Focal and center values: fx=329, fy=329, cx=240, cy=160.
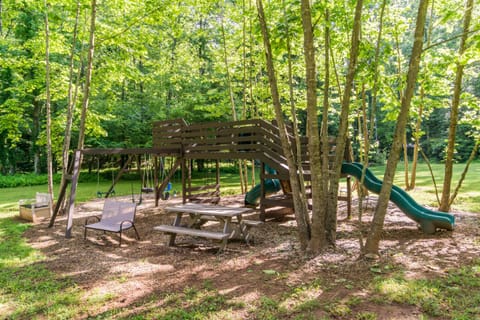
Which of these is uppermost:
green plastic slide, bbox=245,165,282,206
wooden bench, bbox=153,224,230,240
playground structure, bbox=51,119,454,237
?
playground structure, bbox=51,119,454,237

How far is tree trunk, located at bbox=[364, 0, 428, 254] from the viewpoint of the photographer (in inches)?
164

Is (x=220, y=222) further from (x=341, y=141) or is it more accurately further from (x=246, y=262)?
(x=341, y=141)

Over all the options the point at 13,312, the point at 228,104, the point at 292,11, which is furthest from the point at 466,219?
the point at 228,104

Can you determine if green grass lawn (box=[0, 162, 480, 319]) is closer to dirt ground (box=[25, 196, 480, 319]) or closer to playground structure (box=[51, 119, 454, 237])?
dirt ground (box=[25, 196, 480, 319])

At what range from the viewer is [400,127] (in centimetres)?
436

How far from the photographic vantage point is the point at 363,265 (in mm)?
4387

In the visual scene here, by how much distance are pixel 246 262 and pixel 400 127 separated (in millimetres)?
2854

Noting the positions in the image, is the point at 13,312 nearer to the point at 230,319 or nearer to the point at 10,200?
the point at 230,319

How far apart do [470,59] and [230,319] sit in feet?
15.5

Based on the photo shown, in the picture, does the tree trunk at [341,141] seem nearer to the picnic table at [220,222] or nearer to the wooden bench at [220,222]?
the picnic table at [220,222]

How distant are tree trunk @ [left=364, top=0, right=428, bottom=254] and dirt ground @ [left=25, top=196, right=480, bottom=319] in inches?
17.7

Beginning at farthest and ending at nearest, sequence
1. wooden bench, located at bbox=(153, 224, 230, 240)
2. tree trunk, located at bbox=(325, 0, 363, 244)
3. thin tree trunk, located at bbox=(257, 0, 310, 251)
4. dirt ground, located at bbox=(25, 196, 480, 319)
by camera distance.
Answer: wooden bench, located at bbox=(153, 224, 230, 240)
thin tree trunk, located at bbox=(257, 0, 310, 251)
tree trunk, located at bbox=(325, 0, 363, 244)
dirt ground, located at bbox=(25, 196, 480, 319)

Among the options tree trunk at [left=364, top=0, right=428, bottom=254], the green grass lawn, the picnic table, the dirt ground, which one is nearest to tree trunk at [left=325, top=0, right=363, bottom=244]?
the dirt ground

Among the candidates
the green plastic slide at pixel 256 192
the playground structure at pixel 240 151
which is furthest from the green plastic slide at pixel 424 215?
the green plastic slide at pixel 256 192
